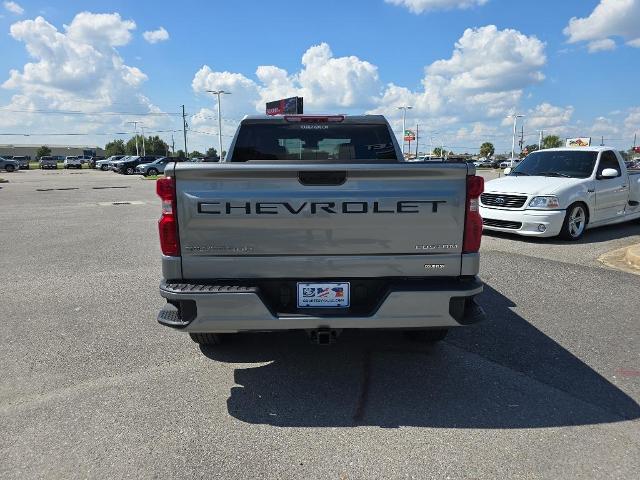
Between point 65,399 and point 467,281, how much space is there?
2.99 m

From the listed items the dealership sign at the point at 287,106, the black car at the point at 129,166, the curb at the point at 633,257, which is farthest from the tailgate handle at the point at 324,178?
the dealership sign at the point at 287,106

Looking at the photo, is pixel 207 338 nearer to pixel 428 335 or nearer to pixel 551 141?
pixel 428 335

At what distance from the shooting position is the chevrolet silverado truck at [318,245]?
3.04 m

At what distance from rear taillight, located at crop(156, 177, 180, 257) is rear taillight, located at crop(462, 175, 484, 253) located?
1938 millimetres

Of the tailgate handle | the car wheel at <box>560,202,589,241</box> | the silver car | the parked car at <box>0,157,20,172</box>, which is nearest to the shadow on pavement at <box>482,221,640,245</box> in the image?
the car wheel at <box>560,202,589,241</box>

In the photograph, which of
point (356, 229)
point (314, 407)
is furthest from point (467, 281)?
point (314, 407)

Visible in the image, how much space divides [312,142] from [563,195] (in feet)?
19.8

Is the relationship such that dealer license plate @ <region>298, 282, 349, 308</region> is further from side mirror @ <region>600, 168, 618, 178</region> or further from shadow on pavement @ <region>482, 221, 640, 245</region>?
side mirror @ <region>600, 168, 618, 178</region>

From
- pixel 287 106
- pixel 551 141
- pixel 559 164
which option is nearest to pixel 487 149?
pixel 551 141

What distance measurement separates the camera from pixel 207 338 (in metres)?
4.03

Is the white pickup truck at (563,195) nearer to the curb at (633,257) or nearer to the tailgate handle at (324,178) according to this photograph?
the curb at (633,257)

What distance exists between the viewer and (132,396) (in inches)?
134

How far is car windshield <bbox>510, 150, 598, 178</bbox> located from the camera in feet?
31.9

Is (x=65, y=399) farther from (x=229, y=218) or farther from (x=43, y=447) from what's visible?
(x=229, y=218)
